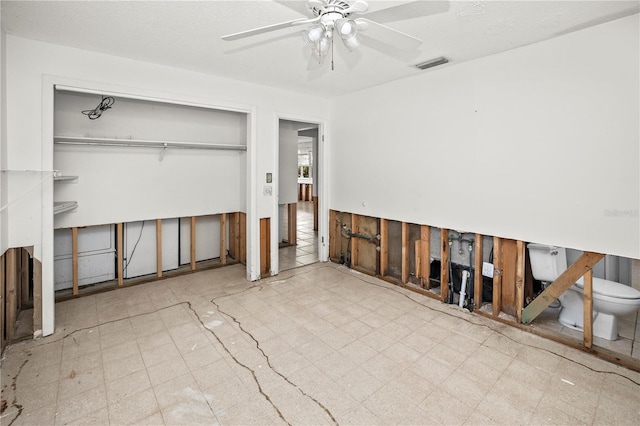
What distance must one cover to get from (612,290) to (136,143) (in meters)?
4.94

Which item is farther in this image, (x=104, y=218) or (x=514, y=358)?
(x=104, y=218)

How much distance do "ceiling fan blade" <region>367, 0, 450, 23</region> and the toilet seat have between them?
2486 mm

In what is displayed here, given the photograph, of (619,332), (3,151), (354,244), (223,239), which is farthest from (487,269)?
(3,151)

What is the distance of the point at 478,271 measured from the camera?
3.21 meters

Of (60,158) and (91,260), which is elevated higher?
(60,158)

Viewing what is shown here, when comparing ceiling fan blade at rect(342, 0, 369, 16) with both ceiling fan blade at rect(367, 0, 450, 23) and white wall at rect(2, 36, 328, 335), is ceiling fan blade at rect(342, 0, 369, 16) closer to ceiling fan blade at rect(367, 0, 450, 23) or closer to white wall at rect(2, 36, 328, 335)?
ceiling fan blade at rect(367, 0, 450, 23)

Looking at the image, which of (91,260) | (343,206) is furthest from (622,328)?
(91,260)

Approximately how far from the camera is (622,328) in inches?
112

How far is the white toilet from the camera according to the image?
2.59m

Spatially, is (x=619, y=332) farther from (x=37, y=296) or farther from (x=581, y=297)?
(x=37, y=296)

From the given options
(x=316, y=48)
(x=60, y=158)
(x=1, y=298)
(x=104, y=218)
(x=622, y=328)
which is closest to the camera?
(x=316, y=48)

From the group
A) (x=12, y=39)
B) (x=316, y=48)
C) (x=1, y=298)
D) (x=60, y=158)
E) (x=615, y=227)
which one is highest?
(x=12, y=39)

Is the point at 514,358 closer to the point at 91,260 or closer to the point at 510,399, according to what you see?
the point at 510,399

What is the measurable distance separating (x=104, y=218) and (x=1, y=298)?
1.31 meters
